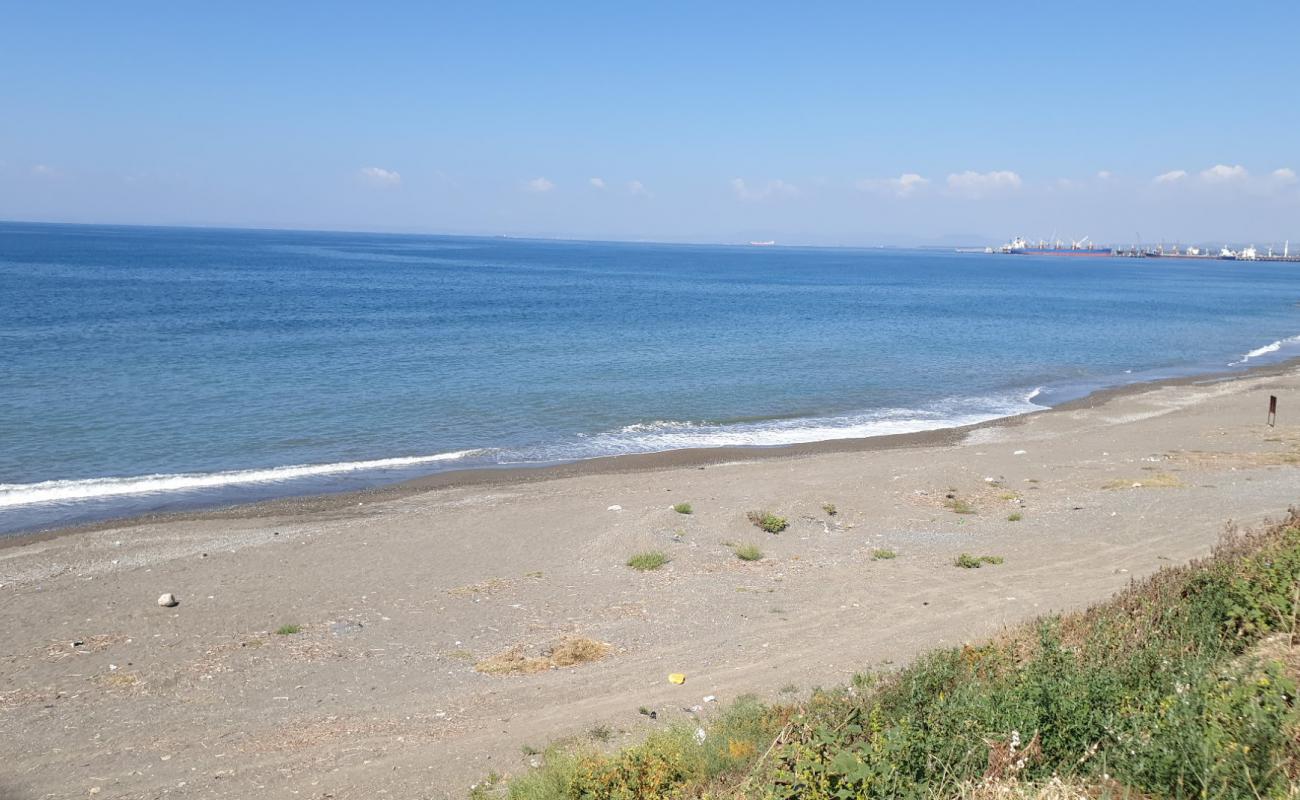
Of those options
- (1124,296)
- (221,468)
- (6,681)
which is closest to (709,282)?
(1124,296)

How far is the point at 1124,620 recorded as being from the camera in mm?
8102

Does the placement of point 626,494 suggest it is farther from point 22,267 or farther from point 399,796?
point 22,267

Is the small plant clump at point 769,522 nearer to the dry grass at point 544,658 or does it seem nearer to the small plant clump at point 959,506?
the small plant clump at point 959,506

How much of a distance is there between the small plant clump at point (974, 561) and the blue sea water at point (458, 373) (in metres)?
12.5

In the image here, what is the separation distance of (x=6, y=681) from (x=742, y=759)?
9.16m

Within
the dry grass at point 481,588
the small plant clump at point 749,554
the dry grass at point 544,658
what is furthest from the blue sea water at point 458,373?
the dry grass at point 544,658

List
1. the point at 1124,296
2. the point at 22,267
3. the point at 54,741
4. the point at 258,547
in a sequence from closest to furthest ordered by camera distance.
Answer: the point at 54,741 → the point at 258,547 → the point at 22,267 → the point at 1124,296

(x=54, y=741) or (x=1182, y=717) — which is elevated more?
(x=1182, y=717)

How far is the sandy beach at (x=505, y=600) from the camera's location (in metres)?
9.04

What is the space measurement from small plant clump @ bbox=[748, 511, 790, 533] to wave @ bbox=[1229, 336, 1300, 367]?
37.9 metres

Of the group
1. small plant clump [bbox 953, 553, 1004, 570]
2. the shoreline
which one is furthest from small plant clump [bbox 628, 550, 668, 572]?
the shoreline

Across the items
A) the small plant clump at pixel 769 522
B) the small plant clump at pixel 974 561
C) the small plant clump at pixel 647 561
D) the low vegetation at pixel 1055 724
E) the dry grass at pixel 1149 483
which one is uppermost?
the low vegetation at pixel 1055 724

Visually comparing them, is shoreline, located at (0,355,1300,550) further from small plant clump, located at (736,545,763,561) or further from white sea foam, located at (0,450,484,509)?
small plant clump, located at (736,545,763,561)

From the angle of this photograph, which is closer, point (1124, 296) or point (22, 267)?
point (22, 267)
